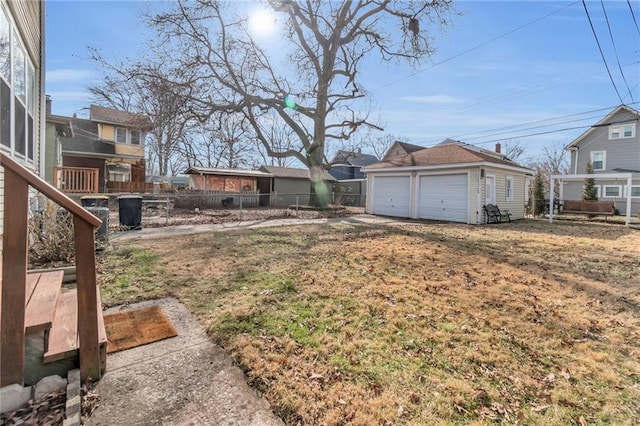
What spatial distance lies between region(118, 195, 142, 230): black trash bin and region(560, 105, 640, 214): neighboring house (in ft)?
88.3

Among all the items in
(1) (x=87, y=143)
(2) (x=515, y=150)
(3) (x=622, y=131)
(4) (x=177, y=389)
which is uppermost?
(2) (x=515, y=150)

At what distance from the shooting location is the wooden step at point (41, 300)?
6.74 feet

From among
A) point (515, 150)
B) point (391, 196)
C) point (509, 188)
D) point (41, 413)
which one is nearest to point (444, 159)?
point (391, 196)

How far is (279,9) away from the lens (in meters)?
16.6

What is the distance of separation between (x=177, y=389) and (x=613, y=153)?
1174 inches

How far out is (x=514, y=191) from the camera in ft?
51.1

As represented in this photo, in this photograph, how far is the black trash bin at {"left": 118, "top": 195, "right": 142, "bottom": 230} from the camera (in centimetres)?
929

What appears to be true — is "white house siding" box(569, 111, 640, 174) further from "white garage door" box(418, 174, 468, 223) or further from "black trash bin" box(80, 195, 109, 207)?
"black trash bin" box(80, 195, 109, 207)

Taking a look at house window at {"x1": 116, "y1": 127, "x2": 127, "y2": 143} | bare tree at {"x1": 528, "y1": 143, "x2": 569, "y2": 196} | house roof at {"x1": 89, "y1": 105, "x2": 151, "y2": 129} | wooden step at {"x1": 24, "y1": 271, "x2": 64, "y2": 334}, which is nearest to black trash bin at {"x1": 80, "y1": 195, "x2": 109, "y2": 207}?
wooden step at {"x1": 24, "y1": 271, "x2": 64, "y2": 334}

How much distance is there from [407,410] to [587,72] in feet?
76.6

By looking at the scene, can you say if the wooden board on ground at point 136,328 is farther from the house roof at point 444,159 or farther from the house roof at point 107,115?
the house roof at point 107,115

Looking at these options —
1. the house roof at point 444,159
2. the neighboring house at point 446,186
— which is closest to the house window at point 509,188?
the neighboring house at point 446,186

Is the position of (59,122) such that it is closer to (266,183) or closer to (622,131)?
(266,183)

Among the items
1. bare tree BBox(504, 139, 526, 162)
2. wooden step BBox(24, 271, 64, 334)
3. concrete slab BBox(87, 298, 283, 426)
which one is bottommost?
concrete slab BBox(87, 298, 283, 426)
